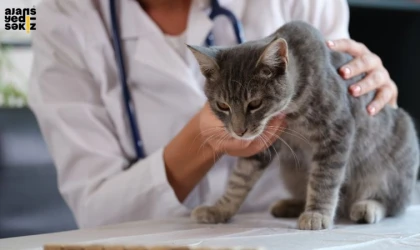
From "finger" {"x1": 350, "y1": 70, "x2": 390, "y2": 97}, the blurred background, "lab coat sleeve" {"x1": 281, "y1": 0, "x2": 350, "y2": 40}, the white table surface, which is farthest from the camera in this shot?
the blurred background

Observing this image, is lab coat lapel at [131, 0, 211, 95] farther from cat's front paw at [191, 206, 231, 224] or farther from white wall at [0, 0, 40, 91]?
white wall at [0, 0, 40, 91]

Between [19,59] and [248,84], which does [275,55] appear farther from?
[19,59]

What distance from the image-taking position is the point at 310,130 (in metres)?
1.01

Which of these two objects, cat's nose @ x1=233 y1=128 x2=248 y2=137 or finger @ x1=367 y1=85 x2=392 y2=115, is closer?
cat's nose @ x1=233 y1=128 x2=248 y2=137

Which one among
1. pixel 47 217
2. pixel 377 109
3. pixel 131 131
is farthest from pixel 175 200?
pixel 47 217

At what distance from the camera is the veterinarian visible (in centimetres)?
118

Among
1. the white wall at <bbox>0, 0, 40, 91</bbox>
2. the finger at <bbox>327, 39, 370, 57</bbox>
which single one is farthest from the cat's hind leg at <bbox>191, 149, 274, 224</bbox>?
the white wall at <bbox>0, 0, 40, 91</bbox>

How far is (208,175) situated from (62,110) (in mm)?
305

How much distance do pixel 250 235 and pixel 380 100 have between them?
365 millimetres

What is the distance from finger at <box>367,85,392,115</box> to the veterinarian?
57mm

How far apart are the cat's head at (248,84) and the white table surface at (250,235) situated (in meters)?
0.15

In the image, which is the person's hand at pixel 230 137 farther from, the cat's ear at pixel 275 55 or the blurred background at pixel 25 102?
the blurred background at pixel 25 102

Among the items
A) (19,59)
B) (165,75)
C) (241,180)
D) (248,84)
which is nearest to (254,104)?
(248,84)

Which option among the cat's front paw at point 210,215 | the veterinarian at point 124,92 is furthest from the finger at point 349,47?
the cat's front paw at point 210,215
